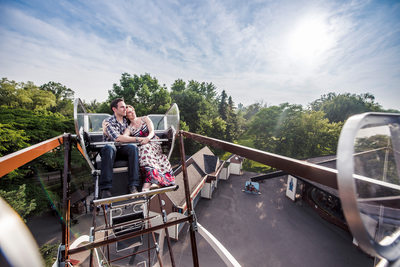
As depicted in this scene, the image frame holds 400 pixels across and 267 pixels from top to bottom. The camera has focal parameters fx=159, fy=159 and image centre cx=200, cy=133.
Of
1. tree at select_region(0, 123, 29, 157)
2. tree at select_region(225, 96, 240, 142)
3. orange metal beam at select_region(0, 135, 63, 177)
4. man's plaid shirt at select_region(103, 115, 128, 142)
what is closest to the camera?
orange metal beam at select_region(0, 135, 63, 177)

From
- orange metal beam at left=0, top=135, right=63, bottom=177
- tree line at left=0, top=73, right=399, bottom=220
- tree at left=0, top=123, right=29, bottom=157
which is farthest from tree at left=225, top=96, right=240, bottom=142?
orange metal beam at left=0, top=135, right=63, bottom=177

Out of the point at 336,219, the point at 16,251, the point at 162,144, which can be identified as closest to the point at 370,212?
the point at 16,251

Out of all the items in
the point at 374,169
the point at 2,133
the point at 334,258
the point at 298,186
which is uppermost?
the point at 374,169

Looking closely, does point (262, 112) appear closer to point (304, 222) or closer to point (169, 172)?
point (304, 222)

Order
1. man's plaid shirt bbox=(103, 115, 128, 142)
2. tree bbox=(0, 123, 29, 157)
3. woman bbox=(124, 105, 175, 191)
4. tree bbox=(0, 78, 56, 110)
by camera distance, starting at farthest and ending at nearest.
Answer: tree bbox=(0, 78, 56, 110), tree bbox=(0, 123, 29, 157), man's plaid shirt bbox=(103, 115, 128, 142), woman bbox=(124, 105, 175, 191)

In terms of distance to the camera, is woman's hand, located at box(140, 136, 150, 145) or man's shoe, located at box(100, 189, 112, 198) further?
woman's hand, located at box(140, 136, 150, 145)

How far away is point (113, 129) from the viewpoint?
2893 millimetres

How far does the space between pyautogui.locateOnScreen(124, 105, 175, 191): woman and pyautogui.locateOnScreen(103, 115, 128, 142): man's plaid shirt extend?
0.36 ft

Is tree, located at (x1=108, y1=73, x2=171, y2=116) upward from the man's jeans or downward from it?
upward

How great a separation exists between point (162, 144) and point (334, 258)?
11.7 metres

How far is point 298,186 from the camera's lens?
14508 mm

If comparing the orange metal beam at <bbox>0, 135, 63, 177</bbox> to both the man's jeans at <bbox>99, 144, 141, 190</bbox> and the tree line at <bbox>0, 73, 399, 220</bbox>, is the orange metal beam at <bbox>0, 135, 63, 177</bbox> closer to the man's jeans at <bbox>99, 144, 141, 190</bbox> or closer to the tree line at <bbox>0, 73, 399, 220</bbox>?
the man's jeans at <bbox>99, 144, 141, 190</bbox>

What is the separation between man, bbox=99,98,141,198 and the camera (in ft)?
7.82

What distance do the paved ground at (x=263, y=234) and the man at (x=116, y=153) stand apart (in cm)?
764
